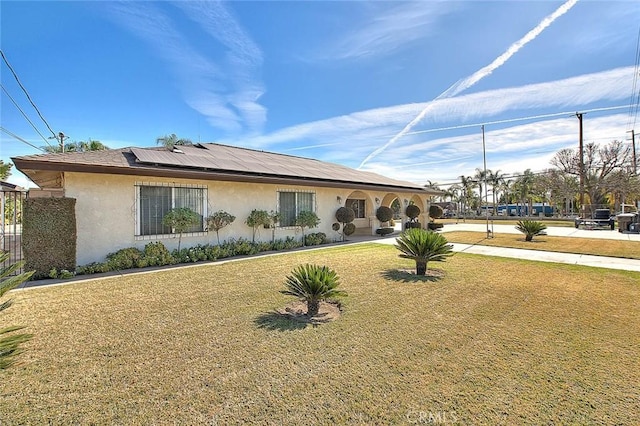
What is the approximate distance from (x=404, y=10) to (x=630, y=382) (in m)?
12.4

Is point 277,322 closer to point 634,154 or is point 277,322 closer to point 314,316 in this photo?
point 314,316

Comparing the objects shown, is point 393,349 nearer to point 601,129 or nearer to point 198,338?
point 198,338

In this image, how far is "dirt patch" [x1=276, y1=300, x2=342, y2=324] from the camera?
4.78 m

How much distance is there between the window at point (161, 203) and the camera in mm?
9742

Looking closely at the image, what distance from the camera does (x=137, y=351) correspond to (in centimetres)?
365

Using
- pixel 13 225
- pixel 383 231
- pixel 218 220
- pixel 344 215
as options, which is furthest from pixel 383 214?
pixel 13 225

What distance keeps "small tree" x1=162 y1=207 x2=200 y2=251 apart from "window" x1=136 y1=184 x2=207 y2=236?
0.99 ft

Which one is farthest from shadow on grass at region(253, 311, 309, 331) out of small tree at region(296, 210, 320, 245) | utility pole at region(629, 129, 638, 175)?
utility pole at region(629, 129, 638, 175)

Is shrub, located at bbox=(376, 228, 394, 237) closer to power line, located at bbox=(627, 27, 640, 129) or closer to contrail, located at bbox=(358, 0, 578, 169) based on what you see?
contrail, located at bbox=(358, 0, 578, 169)

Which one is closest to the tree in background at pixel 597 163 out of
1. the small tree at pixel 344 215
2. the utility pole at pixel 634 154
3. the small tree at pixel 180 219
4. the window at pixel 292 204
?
the utility pole at pixel 634 154

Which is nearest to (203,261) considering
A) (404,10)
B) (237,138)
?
(404,10)

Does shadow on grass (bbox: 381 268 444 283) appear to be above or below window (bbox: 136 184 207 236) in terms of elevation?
below

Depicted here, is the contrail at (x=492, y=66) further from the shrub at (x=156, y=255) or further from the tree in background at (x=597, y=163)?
the tree in background at (x=597, y=163)

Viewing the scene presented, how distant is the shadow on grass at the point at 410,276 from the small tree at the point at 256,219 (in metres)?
5.89
